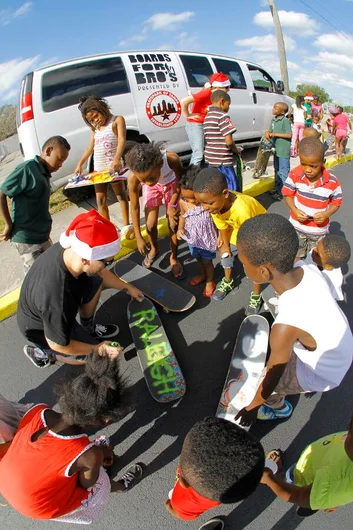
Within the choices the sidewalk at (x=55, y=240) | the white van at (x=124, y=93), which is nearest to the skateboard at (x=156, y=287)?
the sidewalk at (x=55, y=240)

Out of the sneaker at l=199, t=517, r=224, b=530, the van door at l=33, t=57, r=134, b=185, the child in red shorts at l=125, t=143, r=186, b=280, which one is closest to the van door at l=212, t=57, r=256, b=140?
the van door at l=33, t=57, r=134, b=185

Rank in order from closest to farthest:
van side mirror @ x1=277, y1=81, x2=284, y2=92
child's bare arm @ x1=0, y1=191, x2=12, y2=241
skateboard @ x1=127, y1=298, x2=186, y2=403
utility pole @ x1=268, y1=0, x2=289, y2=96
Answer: skateboard @ x1=127, y1=298, x2=186, y2=403, child's bare arm @ x1=0, y1=191, x2=12, y2=241, van side mirror @ x1=277, y1=81, x2=284, y2=92, utility pole @ x1=268, y1=0, x2=289, y2=96

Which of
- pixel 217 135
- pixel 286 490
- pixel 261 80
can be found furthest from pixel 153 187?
pixel 261 80

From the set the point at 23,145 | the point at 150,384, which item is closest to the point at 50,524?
the point at 150,384

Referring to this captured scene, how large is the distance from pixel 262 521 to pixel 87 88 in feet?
19.1

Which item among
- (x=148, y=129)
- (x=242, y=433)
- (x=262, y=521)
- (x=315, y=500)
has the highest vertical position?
(x=148, y=129)

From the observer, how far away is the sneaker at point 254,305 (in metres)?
3.41

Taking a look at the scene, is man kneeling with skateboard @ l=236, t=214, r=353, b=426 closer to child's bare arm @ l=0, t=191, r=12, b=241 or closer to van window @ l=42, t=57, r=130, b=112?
child's bare arm @ l=0, t=191, r=12, b=241

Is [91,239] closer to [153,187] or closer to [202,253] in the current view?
[202,253]

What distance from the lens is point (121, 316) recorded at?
3.52 metres

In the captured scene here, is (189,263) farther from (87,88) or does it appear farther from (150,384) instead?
(87,88)

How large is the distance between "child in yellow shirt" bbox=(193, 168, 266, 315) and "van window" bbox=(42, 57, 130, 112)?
330 centimetres

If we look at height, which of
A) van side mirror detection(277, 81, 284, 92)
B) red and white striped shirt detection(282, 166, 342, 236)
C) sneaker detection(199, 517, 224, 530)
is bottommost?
sneaker detection(199, 517, 224, 530)

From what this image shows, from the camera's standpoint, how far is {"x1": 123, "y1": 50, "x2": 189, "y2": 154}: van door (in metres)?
5.46
